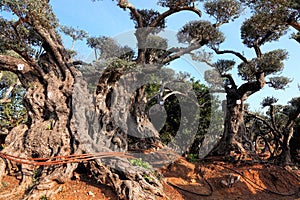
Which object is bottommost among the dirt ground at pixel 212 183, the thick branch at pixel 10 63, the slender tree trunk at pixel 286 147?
the dirt ground at pixel 212 183

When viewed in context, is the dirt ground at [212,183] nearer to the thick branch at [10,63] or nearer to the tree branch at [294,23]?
the thick branch at [10,63]

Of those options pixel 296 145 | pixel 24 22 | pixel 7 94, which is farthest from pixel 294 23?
pixel 7 94

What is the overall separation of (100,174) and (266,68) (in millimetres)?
6711

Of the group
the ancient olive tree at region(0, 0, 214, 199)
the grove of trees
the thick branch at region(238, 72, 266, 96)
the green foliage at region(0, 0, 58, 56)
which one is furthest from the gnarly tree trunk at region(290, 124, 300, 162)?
the green foliage at region(0, 0, 58, 56)

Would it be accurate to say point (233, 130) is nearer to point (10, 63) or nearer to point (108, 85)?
point (108, 85)

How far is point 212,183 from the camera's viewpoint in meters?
7.20

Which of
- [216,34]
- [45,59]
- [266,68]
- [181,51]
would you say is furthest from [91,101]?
[266,68]

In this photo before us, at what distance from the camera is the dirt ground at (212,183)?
4680 mm

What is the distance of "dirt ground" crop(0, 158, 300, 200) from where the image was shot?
15.4 ft

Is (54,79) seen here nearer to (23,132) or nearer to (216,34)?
(23,132)

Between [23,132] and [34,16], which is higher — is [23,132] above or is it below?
below

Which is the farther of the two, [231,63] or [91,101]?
[231,63]

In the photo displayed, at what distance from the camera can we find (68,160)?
16.0ft

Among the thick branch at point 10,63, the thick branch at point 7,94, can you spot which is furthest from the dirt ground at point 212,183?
the thick branch at point 7,94
